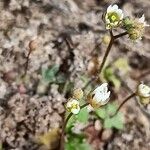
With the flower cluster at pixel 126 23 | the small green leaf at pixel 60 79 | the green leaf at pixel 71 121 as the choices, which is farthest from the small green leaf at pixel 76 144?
the flower cluster at pixel 126 23

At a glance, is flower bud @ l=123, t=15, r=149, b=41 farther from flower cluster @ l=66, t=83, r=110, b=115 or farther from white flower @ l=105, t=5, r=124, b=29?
flower cluster @ l=66, t=83, r=110, b=115

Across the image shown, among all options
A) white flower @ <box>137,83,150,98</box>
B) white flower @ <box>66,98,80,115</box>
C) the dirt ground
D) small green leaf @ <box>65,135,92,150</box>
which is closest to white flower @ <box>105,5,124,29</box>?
white flower @ <box>137,83,150,98</box>

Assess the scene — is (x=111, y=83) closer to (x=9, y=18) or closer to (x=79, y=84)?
(x=79, y=84)

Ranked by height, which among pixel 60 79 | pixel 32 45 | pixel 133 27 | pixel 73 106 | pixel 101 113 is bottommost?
pixel 101 113

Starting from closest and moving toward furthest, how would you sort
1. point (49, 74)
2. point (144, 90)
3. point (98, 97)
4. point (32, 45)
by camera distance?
point (98, 97) → point (144, 90) → point (32, 45) → point (49, 74)

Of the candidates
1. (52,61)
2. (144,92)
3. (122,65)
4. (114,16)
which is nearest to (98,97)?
(144,92)

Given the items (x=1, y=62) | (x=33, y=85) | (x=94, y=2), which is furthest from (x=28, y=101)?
(x=94, y=2)

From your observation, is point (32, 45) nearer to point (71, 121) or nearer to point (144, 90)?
point (71, 121)

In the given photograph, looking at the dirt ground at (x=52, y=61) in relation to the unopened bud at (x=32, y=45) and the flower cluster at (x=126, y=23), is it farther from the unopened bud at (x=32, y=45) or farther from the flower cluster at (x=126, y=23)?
the flower cluster at (x=126, y=23)
